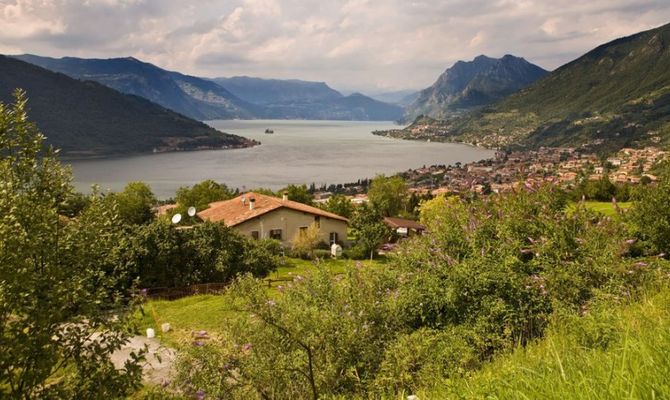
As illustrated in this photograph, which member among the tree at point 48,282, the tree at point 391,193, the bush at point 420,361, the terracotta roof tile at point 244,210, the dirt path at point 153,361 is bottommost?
the tree at point 391,193

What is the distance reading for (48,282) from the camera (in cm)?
555

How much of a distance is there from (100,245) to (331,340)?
4.11 m

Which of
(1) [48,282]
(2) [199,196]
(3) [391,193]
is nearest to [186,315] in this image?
(1) [48,282]

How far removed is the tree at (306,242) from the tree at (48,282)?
3464 cm

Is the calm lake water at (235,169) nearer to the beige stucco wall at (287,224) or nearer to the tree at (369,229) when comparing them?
the beige stucco wall at (287,224)

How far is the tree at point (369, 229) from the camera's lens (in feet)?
135

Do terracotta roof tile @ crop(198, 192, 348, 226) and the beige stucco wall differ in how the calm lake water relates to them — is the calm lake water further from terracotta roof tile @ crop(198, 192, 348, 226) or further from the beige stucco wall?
the beige stucco wall

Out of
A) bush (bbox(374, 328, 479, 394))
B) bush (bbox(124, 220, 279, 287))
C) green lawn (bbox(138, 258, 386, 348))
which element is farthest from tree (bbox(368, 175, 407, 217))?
bush (bbox(374, 328, 479, 394))

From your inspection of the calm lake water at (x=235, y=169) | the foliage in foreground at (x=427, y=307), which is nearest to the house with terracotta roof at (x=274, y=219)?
the foliage in foreground at (x=427, y=307)

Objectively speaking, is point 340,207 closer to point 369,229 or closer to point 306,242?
point 306,242

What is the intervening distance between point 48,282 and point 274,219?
1532 inches

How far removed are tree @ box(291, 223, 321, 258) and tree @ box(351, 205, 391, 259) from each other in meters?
3.74

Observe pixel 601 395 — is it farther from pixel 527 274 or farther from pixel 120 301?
pixel 527 274

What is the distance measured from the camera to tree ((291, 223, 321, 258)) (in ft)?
136
